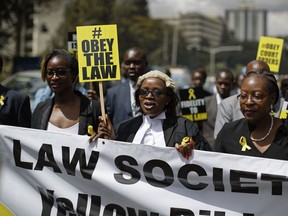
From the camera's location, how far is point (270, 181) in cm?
387

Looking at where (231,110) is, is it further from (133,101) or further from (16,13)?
(16,13)

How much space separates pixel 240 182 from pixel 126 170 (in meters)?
0.78

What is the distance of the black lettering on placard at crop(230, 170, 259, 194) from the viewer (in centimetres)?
389

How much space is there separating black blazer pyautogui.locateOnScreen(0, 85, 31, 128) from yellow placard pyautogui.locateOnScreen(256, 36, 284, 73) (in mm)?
3506

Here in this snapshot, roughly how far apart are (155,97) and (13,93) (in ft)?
4.02

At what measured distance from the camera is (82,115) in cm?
438

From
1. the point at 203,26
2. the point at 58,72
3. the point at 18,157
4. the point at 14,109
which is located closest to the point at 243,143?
the point at 58,72

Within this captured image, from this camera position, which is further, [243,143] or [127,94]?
[127,94]

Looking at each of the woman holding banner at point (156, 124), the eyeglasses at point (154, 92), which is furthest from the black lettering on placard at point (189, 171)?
the eyeglasses at point (154, 92)

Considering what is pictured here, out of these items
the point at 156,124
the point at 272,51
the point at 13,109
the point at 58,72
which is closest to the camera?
the point at 156,124

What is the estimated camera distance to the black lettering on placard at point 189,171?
398 cm

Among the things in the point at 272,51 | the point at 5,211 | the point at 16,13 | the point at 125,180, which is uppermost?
the point at 16,13

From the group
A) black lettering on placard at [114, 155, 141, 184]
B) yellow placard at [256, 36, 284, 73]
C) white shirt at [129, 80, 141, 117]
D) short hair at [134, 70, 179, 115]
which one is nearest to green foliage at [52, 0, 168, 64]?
yellow placard at [256, 36, 284, 73]

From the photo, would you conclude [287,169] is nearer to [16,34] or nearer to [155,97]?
[155,97]
